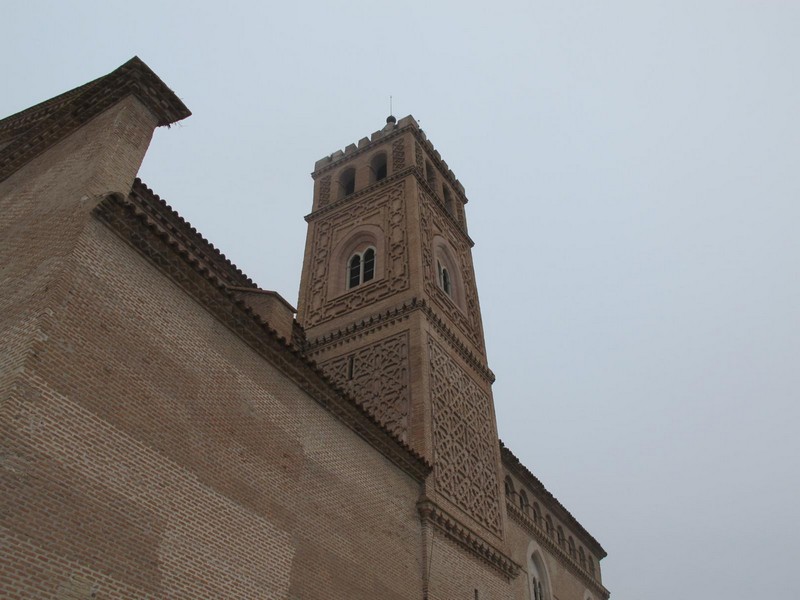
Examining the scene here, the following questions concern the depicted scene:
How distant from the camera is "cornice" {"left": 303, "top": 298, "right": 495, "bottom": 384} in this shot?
13.4 m

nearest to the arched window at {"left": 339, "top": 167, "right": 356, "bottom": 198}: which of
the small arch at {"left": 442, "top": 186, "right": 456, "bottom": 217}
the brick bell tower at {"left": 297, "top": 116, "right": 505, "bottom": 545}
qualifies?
the brick bell tower at {"left": 297, "top": 116, "right": 505, "bottom": 545}

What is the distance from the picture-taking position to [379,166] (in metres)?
18.2

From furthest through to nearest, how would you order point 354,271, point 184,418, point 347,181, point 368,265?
point 347,181
point 354,271
point 368,265
point 184,418

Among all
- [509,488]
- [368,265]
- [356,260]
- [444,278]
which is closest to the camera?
[368,265]

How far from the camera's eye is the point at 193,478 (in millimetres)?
6762

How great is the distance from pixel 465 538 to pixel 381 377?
3.23 meters

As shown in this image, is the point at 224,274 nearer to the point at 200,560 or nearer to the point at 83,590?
the point at 200,560

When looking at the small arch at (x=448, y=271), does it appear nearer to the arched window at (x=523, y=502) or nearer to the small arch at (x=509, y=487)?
the small arch at (x=509, y=487)

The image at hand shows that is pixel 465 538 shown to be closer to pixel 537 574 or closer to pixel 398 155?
pixel 537 574

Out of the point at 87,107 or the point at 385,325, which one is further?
the point at 385,325

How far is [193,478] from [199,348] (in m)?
1.47

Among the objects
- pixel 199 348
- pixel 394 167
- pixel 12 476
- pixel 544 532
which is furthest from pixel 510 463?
pixel 12 476

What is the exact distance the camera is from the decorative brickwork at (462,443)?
1184 centimetres

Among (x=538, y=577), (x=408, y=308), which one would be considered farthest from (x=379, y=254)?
(x=538, y=577)
